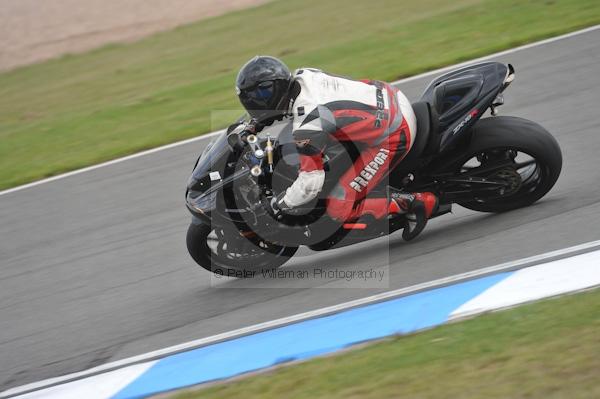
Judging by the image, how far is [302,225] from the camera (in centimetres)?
597

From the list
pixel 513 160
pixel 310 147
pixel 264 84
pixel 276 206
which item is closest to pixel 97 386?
pixel 276 206

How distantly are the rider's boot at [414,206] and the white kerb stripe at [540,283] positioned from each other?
0.93 m

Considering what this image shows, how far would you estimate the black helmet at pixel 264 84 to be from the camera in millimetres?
5465

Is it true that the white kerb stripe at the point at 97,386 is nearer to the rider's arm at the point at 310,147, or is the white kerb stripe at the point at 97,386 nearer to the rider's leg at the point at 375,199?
the rider's arm at the point at 310,147

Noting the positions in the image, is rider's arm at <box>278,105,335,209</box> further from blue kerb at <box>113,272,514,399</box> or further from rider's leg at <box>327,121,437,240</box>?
blue kerb at <box>113,272,514,399</box>

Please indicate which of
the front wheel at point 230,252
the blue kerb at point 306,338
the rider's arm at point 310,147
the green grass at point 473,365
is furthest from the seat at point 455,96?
the green grass at point 473,365

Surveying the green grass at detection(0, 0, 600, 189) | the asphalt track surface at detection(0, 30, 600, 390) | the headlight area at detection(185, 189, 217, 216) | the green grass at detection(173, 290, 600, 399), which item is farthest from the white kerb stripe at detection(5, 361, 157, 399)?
the green grass at detection(0, 0, 600, 189)

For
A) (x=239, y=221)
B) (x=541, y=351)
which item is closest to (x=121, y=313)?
(x=239, y=221)

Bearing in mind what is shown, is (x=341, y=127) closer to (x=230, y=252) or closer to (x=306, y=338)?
(x=230, y=252)

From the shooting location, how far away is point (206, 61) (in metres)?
14.0

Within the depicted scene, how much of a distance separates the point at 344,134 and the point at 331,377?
195 cm

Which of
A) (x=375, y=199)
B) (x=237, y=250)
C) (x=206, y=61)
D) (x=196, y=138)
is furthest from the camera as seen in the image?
(x=206, y=61)

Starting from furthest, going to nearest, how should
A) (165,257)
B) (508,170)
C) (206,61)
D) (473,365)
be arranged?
(206,61), (165,257), (508,170), (473,365)

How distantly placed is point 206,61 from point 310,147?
893 centimetres
